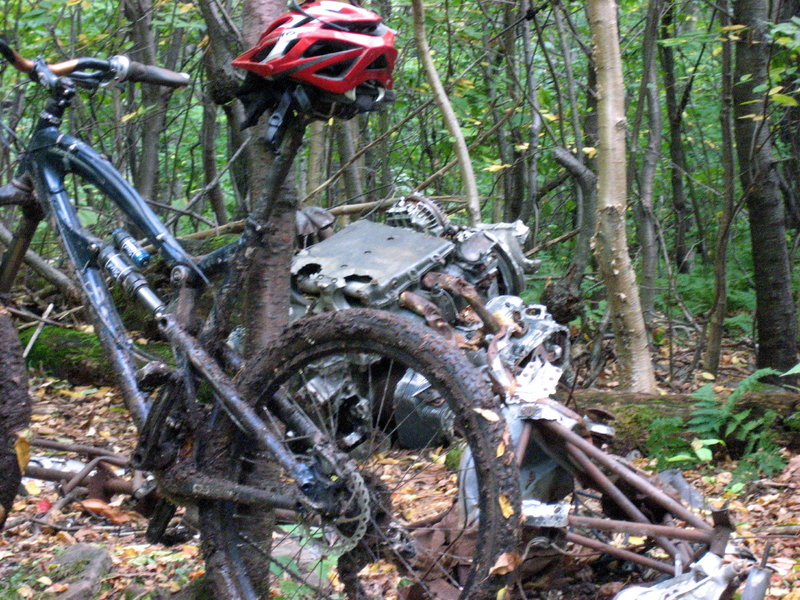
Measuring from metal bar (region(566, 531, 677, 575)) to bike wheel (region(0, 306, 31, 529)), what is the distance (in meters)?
1.96

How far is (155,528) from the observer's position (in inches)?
122

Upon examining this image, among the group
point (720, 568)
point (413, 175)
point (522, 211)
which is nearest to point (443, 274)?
point (720, 568)

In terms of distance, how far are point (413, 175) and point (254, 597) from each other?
26.4ft

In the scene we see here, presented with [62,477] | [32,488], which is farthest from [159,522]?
[32,488]

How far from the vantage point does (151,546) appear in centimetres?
398

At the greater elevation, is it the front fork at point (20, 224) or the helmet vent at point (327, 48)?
the helmet vent at point (327, 48)

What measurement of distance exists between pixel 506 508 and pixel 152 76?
2.01 m

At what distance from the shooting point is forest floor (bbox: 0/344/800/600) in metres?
3.12

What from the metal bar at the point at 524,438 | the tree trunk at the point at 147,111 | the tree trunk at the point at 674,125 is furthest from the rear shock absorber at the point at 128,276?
the tree trunk at the point at 674,125

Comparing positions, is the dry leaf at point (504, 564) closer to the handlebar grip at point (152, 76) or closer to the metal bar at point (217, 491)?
the metal bar at point (217, 491)

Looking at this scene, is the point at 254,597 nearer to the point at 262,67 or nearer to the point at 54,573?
the point at 54,573

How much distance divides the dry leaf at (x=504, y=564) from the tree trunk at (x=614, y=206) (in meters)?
3.13

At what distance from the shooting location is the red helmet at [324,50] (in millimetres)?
2646

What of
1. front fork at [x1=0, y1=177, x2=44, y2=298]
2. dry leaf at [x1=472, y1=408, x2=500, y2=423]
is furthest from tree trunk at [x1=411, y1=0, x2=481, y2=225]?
dry leaf at [x1=472, y1=408, x2=500, y2=423]
